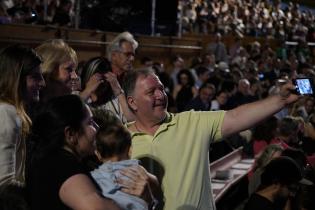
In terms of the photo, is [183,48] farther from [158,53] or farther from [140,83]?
[140,83]

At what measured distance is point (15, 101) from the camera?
107 inches

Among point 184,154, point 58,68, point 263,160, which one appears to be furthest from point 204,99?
point 184,154

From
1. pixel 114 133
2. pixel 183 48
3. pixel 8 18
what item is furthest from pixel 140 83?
pixel 183 48

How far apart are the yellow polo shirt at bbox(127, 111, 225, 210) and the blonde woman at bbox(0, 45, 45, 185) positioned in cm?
50

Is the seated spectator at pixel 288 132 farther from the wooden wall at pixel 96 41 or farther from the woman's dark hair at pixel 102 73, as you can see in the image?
the wooden wall at pixel 96 41

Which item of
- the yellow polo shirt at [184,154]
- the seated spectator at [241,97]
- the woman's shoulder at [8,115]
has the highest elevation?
the woman's shoulder at [8,115]

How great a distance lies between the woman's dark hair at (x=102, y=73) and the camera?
3.77 meters

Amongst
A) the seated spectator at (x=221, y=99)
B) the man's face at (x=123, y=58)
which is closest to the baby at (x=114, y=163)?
the man's face at (x=123, y=58)

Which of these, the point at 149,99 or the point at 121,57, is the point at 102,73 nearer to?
the point at 121,57

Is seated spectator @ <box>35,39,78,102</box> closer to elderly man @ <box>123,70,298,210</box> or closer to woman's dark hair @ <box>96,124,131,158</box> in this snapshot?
elderly man @ <box>123,70,298,210</box>

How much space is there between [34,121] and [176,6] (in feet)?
36.6

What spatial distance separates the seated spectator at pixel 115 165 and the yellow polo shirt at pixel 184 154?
14.5 inches

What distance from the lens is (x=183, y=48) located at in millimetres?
14250

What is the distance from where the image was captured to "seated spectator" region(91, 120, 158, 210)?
2332 mm
